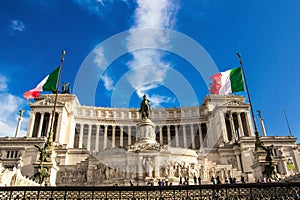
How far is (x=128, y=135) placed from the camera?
7450cm

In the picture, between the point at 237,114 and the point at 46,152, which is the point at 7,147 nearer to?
the point at 46,152

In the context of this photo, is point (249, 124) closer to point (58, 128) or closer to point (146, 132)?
point (146, 132)

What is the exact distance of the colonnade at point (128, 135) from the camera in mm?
71500

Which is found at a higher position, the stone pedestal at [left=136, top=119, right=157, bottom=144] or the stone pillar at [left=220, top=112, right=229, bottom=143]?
the stone pillar at [left=220, top=112, right=229, bottom=143]

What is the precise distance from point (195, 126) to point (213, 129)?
6425mm


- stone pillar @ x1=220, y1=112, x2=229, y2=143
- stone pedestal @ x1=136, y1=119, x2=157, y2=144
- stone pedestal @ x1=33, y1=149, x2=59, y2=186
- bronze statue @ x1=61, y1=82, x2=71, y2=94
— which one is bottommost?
stone pedestal @ x1=33, y1=149, x2=59, y2=186

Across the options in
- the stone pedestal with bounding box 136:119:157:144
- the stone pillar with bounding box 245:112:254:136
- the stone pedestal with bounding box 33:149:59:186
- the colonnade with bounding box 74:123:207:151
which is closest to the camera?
the stone pedestal with bounding box 33:149:59:186

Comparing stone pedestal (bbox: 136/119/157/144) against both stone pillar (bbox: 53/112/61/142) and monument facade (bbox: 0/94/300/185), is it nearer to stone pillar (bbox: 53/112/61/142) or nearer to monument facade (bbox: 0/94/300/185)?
monument facade (bbox: 0/94/300/185)

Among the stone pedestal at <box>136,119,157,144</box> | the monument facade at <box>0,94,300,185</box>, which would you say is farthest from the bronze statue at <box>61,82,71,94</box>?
Result: the stone pedestal at <box>136,119,157,144</box>

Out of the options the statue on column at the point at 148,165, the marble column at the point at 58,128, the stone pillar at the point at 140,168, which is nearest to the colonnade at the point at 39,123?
the marble column at the point at 58,128

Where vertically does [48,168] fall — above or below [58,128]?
below

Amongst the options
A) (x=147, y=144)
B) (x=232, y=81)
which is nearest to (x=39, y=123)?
(x=147, y=144)

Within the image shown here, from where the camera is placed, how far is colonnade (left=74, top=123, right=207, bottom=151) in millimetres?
71500

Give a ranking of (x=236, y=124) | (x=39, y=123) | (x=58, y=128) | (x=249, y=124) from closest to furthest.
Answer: (x=58, y=128)
(x=39, y=123)
(x=249, y=124)
(x=236, y=124)
